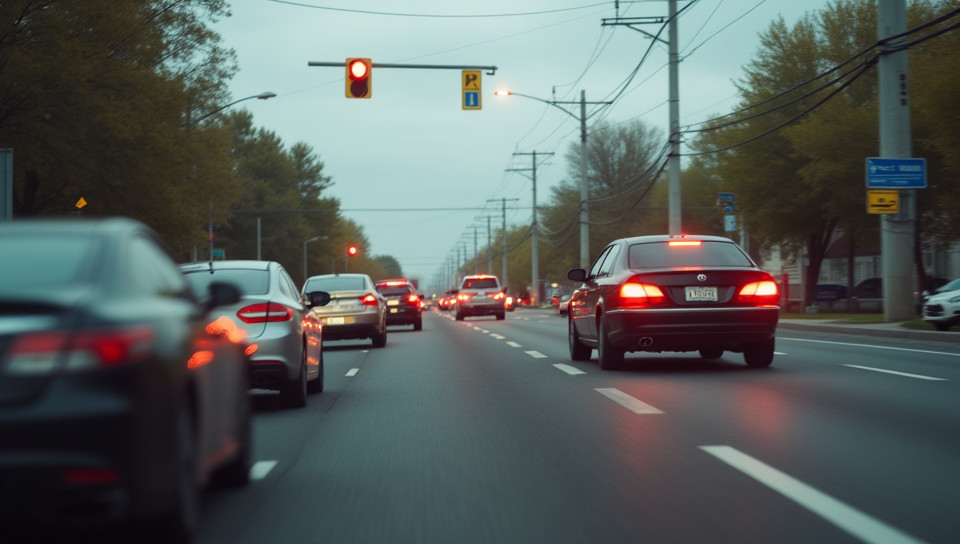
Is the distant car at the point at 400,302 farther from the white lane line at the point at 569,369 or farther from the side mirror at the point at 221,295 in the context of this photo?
the side mirror at the point at 221,295

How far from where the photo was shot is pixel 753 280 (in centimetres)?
1398

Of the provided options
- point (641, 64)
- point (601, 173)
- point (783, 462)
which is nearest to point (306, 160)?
point (601, 173)

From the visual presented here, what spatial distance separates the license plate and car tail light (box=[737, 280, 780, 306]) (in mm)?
297

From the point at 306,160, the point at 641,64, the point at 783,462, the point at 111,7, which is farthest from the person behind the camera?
the point at 306,160

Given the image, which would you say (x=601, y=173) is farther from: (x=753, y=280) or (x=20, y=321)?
(x=20, y=321)

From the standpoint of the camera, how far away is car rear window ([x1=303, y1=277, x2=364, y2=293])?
Answer: 23891 mm

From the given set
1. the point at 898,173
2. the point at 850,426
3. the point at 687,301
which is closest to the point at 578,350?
the point at 687,301

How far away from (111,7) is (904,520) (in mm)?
30593

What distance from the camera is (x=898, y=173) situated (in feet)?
81.0

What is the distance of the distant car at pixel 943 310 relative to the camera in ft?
77.8

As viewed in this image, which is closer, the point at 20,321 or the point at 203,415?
the point at 20,321

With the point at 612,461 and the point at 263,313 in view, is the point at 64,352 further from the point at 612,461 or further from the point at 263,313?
the point at 263,313

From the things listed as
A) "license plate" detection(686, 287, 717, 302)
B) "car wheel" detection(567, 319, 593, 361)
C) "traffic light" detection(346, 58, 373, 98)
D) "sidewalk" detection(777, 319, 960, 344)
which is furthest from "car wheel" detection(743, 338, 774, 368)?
"traffic light" detection(346, 58, 373, 98)

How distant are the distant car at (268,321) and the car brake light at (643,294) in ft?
13.1
